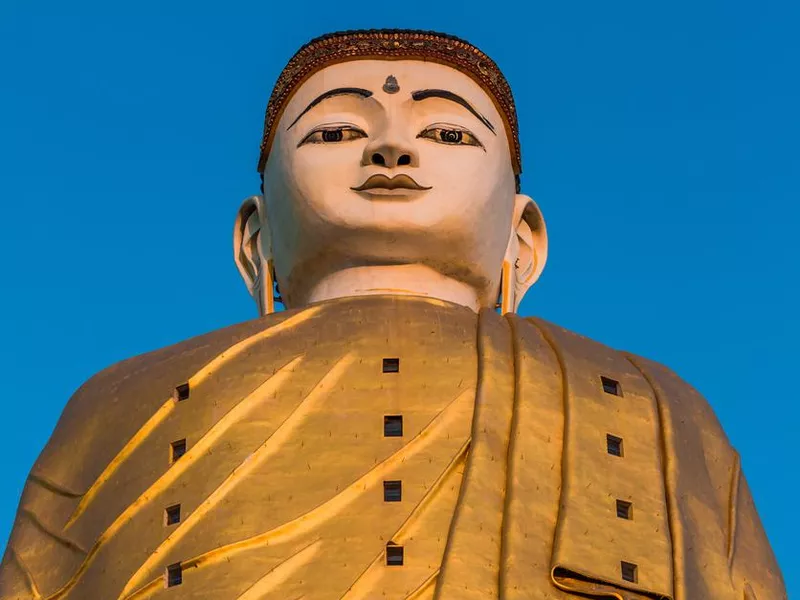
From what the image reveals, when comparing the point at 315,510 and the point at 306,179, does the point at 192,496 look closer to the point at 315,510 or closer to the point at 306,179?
the point at 315,510

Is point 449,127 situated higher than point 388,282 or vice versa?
point 449,127

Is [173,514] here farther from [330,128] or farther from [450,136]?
[450,136]

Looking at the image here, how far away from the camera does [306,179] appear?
18766 millimetres

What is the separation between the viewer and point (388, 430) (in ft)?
56.4

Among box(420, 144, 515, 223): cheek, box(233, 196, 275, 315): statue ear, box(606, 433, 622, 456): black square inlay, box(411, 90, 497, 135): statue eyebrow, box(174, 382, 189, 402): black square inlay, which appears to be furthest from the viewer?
box(233, 196, 275, 315): statue ear

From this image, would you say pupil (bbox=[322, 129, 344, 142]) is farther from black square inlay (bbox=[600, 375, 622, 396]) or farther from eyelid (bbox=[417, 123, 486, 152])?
black square inlay (bbox=[600, 375, 622, 396])

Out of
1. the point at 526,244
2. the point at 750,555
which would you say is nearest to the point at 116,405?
the point at 526,244

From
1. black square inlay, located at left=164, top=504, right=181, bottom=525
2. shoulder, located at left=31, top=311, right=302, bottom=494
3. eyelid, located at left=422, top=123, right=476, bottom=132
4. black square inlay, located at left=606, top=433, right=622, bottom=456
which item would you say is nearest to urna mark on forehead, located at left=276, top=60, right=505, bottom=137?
eyelid, located at left=422, top=123, right=476, bottom=132

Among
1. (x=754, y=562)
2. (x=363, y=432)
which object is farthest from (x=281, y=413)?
(x=754, y=562)

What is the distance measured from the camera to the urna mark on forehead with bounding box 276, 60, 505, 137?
62.4ft

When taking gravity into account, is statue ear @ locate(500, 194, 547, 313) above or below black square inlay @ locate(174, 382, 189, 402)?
above

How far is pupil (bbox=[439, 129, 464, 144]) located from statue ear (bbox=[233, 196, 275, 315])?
1459 mm

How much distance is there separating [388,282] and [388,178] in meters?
0.71

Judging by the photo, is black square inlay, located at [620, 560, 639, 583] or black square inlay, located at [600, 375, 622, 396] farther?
black square inlay, located at [600, 375, 622, 396]
